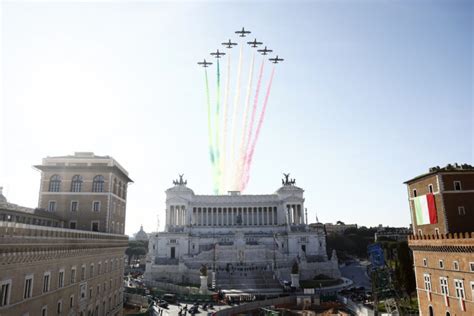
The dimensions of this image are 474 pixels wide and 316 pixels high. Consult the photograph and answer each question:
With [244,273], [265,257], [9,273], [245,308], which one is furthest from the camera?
[265,257]

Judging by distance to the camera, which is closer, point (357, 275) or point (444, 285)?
point (444, 285)

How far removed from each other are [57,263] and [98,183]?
2044 cm

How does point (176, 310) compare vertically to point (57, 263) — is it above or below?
below

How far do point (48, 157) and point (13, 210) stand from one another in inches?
587

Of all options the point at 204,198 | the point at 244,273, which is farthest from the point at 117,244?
the point at 204,198

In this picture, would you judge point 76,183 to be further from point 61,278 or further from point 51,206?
point 61,278

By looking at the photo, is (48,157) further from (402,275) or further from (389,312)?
(402,275)

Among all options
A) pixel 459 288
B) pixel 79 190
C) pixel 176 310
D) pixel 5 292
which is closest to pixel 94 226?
pixel 79 190

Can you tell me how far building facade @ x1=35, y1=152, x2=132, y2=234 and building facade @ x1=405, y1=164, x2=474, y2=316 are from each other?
44.0 metres

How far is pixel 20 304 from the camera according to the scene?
2802 cm

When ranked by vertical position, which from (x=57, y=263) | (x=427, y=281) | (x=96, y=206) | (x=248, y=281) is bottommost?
(x=248, y=281)

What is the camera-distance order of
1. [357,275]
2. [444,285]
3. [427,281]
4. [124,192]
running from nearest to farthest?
[444,285] < [427,281] < [124,192] < [357,275]

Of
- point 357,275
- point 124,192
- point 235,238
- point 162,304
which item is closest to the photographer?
point 162,304

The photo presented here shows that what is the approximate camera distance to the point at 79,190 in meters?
53.0
